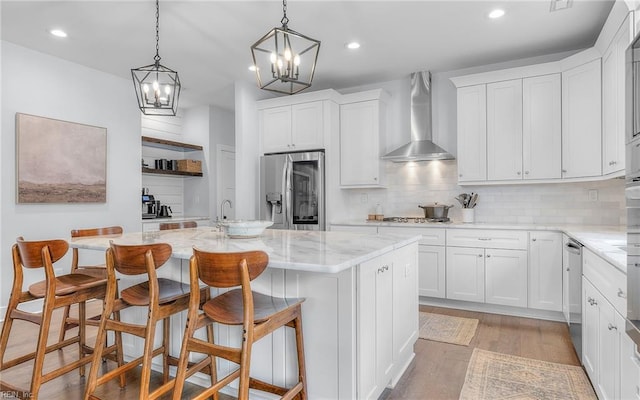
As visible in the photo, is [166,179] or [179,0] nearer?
[179,0]

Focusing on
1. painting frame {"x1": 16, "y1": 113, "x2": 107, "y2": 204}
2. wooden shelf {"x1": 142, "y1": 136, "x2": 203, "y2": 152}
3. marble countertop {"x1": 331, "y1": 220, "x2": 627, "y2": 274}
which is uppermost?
wooden shelf {"x1": 142, "y1": 136, "x2": 203, "y2": 152}

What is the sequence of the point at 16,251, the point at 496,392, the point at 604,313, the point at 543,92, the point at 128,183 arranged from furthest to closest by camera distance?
the point at 128,183 < the point at 543,92 < the point at 496,392 < the point at 16,251 < the point at 604,313

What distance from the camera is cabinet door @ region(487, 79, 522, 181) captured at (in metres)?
3.83

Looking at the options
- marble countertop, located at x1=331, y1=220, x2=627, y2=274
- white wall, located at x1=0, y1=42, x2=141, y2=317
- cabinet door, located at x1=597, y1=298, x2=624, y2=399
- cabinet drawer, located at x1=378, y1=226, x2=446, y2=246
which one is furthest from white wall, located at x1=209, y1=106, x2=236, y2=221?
cabinet door, located at x1=597, y1=298, x2=624, y2=399

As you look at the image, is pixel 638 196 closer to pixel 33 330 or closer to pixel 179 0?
pixel 179 0

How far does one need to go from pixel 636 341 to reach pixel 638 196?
0.54m

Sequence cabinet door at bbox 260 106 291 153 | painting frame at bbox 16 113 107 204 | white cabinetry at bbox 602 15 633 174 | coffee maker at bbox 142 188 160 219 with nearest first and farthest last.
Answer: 1. white cabinetry at bbox 602 15 633 174
2. painting frame at bbox 16 113 107 204
3. cabinet door at bbox 260 106 291 153
4. coffee maker at bbox 142 188 160 219

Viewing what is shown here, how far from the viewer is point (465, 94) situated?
407 cm

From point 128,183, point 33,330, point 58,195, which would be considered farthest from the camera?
point 128,183

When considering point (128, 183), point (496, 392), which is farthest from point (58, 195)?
point (496, 392)

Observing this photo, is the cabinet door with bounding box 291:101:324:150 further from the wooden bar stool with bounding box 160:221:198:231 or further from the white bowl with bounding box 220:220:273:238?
the white bowl with bounding box 220:220:273:238

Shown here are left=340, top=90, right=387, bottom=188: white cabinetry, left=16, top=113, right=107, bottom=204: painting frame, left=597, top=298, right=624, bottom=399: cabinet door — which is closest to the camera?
left=597, top=298, right=624, bottom=399: cabinet door

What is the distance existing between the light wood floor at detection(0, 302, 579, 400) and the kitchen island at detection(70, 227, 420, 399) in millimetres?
254

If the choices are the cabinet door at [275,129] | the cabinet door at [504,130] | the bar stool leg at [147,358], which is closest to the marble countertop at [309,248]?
the bar stool leg at [147,358]
